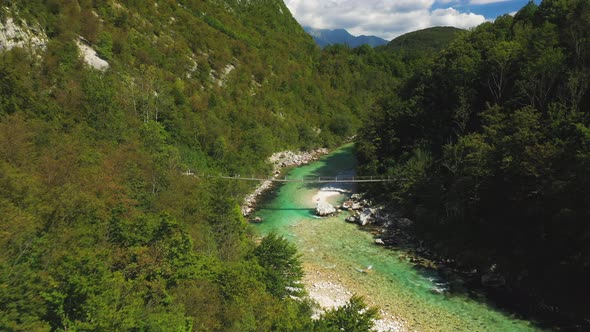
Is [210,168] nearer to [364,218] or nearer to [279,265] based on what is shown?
[364,218]

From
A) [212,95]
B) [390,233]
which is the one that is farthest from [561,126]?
[212,95]

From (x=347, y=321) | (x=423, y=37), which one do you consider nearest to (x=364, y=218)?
(x=347, y=321)

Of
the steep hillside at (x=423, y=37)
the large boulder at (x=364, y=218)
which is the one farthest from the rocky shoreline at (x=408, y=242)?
the steep hillside at (x=423, y=37)

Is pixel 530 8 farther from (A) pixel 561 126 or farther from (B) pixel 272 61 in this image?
(B) pixel 272 61

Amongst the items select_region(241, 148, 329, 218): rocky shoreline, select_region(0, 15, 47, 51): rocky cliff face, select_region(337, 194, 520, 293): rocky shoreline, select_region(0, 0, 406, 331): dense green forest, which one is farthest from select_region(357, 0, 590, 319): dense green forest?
select_region(0, 15, 47, 51): rocky cliff face

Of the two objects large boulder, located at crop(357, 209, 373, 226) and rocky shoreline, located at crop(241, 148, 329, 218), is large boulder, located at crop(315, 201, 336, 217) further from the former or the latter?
rocky shoreline, located at crop(241, 148, 329, 218)
